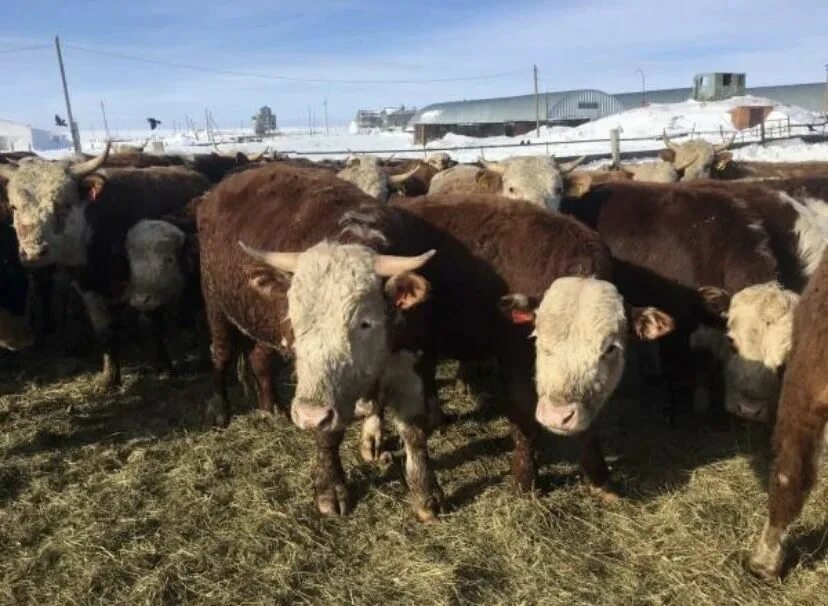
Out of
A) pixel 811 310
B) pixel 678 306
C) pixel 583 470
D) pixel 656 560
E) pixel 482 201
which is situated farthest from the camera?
pixel 678 306

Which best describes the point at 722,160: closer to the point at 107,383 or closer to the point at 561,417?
the point at 561,417

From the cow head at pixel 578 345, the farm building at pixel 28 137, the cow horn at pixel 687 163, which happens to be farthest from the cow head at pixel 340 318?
the farm building at pixel 28 137

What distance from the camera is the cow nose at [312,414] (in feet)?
11.1

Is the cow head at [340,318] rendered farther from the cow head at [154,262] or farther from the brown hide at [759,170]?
the brown hide at [759,170]

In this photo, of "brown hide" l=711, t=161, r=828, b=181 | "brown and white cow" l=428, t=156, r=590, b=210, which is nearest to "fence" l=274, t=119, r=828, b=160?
"brown hide" l=711, t=161, r=828, b=181

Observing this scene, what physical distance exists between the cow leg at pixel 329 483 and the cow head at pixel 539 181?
298 centimetres

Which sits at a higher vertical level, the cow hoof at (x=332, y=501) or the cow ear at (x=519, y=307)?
the cow ear at (x=519, y=307)

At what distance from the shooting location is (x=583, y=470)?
4312 millimetres

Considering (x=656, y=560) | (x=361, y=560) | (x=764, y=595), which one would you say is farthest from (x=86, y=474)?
(x=764, y=595)

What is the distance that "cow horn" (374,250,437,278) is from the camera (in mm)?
3514

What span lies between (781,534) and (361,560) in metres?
1.99

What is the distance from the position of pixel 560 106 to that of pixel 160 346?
56.6 metres

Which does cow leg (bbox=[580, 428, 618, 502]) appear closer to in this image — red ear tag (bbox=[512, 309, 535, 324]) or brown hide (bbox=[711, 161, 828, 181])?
red ear tag (bbox=[512, 309, 535, 324])

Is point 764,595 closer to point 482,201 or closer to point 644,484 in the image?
point 644,484
